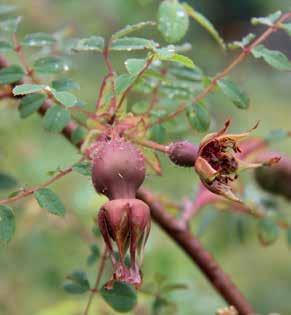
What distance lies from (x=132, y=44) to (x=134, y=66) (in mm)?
118

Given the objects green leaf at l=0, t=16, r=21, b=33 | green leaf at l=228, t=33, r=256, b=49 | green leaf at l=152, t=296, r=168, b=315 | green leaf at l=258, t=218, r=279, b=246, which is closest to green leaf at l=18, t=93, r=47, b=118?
green leaf at l=0, t=16, r=21, b=33

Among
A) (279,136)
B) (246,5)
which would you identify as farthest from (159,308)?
(246,5)

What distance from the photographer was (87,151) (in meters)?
1.38

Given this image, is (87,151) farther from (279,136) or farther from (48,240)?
(48,240)

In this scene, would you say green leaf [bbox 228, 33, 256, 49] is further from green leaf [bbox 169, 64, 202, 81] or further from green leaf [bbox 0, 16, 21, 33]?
green leaf [bbox 0, 16, 21, 33]

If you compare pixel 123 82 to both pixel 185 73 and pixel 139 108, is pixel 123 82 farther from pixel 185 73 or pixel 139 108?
pixel 185 73

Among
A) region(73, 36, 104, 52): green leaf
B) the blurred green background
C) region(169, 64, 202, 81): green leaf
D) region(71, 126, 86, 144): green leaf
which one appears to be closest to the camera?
region(73, 36, 104, 52): green leaf

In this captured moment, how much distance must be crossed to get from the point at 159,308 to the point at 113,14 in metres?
2.28

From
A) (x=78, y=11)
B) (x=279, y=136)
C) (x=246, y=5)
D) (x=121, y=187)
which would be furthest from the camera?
(x=246, y=5)

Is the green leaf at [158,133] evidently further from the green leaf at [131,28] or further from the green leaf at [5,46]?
the green leaf at [5,46]

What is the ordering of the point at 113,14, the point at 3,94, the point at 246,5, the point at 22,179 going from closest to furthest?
the point at 3,94
the point at 22,179
the point at 113,14
the point at 246,5

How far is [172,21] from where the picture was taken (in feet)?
5.07

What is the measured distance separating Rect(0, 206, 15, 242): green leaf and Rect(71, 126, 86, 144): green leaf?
258 mm

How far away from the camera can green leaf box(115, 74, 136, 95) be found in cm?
129
